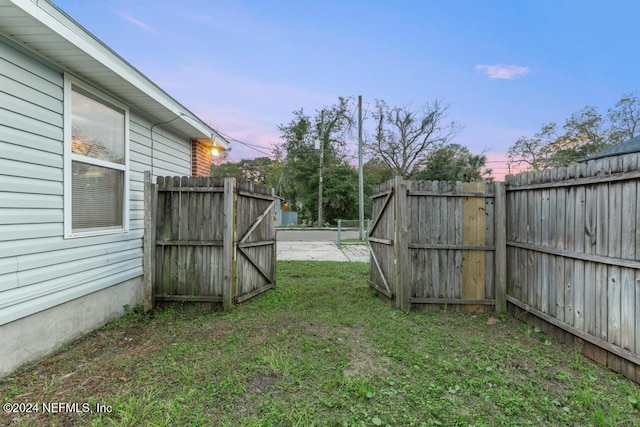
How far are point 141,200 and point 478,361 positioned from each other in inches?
178

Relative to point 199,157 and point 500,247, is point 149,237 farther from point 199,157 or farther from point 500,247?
point 500,247

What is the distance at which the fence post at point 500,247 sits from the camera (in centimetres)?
377

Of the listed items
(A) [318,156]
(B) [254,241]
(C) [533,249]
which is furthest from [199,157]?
(A) [318,156]

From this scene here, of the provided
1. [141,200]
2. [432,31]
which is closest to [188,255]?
[141,200]

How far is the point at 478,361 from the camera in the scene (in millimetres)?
2539

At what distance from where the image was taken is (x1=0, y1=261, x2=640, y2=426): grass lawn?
1.82m

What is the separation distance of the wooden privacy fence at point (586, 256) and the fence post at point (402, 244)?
133 cm

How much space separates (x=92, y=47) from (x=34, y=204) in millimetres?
1547

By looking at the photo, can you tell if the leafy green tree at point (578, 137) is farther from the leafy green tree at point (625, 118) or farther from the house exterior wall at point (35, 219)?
the house exterior wall at point (35, 219)

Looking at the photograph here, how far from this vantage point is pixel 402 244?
153 inches

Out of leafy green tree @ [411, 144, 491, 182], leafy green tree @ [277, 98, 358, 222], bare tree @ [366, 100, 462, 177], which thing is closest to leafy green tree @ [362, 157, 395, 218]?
bare tree @ [366, 100, 462, 177]

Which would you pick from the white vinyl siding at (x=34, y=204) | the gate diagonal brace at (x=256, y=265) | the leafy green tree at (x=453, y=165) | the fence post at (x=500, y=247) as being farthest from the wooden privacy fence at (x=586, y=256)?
the leafy green tree at (x=453, y=165)

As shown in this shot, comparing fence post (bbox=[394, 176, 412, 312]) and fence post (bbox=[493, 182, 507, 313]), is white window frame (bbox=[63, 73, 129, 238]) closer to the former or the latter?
fence post (bbox=[394, 176, 412, 312])

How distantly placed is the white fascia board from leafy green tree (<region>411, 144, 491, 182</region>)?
25.9m
